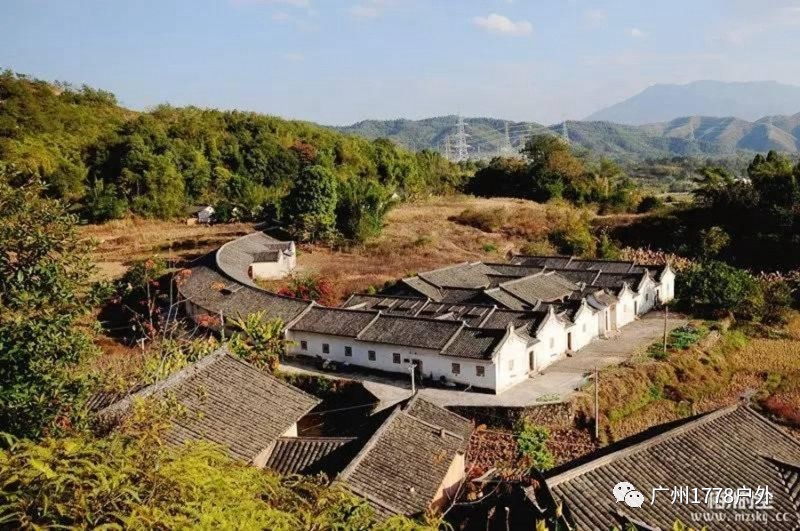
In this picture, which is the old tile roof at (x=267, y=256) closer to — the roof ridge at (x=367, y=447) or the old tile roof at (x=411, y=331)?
the old tile roof at (x=411, y=331)

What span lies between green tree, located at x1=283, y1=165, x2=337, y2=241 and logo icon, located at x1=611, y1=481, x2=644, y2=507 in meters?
31.4

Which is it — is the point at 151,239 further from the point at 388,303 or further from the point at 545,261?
the point at 545,261

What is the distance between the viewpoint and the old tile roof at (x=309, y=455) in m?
11.8

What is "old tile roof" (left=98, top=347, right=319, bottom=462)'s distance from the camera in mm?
10867

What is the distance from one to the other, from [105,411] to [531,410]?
1266 centimetres

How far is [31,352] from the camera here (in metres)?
6.90

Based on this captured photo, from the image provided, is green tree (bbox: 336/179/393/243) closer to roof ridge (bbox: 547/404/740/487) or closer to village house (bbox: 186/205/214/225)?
village house (bbox: 186/205/214/225)

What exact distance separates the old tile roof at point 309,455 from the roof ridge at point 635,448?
399cm

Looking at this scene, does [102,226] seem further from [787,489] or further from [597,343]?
[787,489]

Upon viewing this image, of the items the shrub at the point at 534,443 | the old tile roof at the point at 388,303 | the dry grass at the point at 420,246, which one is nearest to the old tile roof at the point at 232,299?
the old tile roof at the point at 388,303

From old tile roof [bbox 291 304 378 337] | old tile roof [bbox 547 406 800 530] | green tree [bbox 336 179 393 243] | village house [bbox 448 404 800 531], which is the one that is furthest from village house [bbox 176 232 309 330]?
old tile roof [bbox 547 406 800 530]

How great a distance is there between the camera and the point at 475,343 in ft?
68.8

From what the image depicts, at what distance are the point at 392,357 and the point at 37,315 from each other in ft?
51.3

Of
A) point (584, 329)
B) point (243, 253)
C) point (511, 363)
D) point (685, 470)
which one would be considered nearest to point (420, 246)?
point (243, 253)
